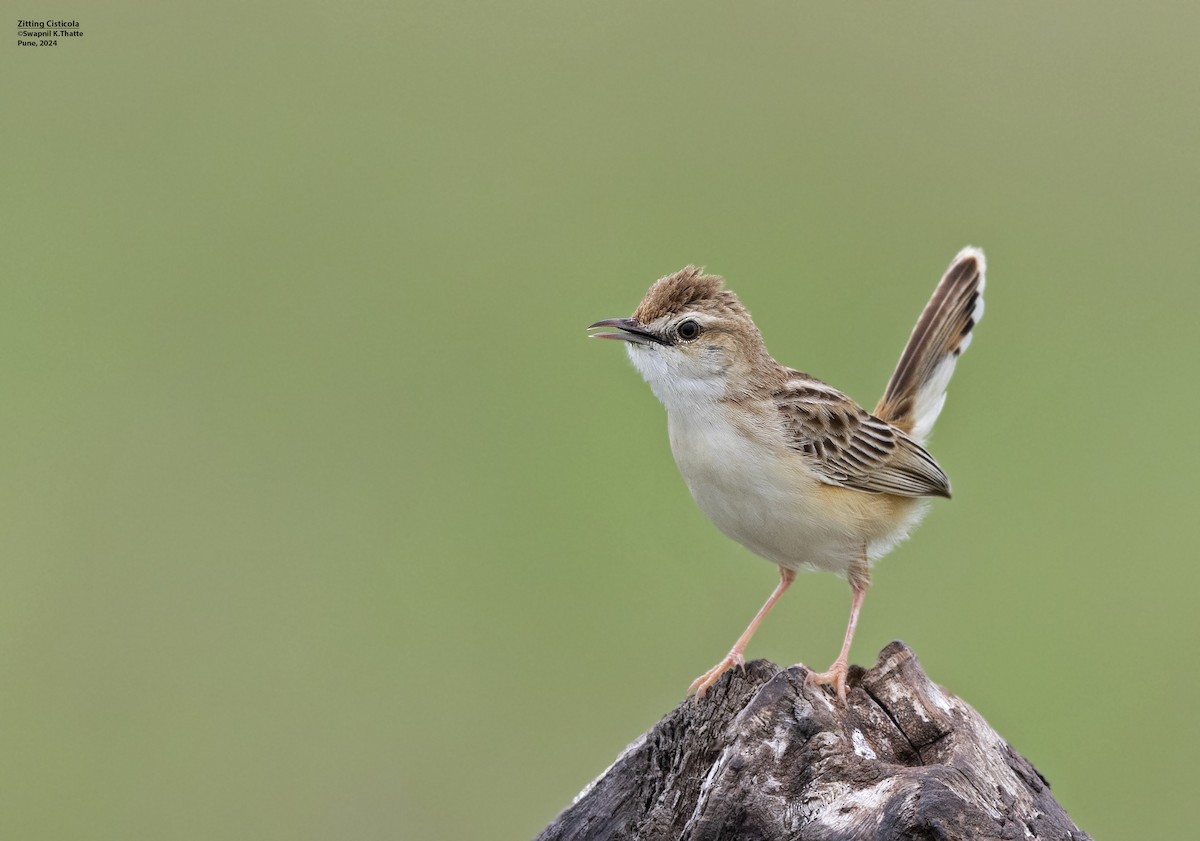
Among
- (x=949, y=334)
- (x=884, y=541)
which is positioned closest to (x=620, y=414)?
(x=949, y=334)

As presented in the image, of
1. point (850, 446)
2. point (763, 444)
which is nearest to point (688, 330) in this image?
point (763, 444)

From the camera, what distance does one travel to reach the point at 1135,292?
1853 centimetres

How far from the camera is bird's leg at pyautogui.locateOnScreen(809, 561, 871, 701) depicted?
5.53m

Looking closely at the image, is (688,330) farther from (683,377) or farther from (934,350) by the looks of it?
(934,350)

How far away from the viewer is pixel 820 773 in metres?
5.02

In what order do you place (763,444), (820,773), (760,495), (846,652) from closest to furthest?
(820,773) < (846,652) < (760,495) < (763,444)

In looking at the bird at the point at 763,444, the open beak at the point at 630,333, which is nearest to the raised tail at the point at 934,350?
the bird at the point at 763,444

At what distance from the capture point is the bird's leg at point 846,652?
553cm

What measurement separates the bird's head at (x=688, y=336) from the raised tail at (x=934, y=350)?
5.70 ft

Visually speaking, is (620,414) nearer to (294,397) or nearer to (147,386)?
(294,397)

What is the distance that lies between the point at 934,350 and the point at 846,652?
10.1 ft

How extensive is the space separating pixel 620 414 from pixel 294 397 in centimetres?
360

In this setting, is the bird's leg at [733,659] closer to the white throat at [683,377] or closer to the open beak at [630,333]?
the white throat at [683,377]

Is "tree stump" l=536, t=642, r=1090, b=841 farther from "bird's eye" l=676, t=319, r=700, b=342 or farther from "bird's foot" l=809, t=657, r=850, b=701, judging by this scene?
"bird's eye" l=676, t=319, r=700, b=342
